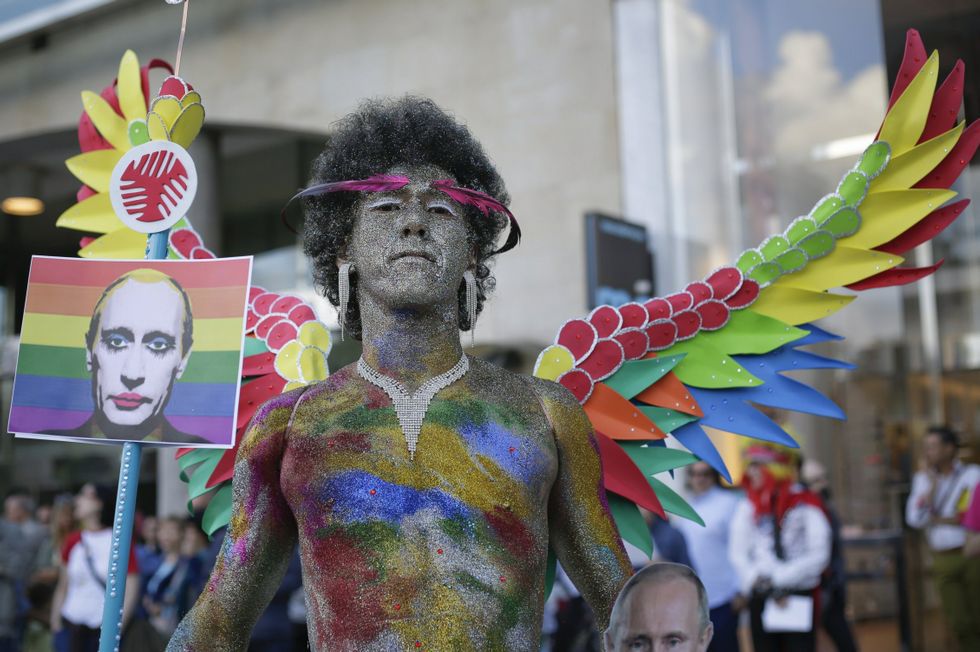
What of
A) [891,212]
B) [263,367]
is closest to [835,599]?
[891,212]

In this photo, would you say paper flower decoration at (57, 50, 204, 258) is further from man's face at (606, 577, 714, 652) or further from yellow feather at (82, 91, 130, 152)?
man's face at (606, 577, 714, 652)

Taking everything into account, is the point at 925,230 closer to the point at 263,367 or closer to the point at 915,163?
the point at 915,163

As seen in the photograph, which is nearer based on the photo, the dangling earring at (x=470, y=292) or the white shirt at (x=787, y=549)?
the dangling earring at (x=470, y=292)

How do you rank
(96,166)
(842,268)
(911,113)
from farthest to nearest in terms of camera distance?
(96,166) → (842,268) → (911,113)

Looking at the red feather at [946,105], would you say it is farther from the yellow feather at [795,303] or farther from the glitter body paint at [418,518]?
the glitter body paint at [418,518]

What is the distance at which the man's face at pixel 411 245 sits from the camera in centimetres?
240

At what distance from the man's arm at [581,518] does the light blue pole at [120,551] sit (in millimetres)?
1001

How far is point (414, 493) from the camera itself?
2291mm

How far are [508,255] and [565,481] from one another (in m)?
6.54

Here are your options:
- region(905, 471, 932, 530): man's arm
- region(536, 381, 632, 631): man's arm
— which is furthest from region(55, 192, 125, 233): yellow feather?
region(905, 471, 932, 530): man's arm

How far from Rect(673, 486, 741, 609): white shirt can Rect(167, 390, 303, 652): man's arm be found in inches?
179

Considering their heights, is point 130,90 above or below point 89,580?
above

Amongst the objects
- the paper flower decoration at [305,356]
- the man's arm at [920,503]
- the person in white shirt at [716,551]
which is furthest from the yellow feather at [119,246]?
the man's arm at [920,503]

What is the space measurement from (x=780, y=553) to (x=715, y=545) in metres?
0.42
